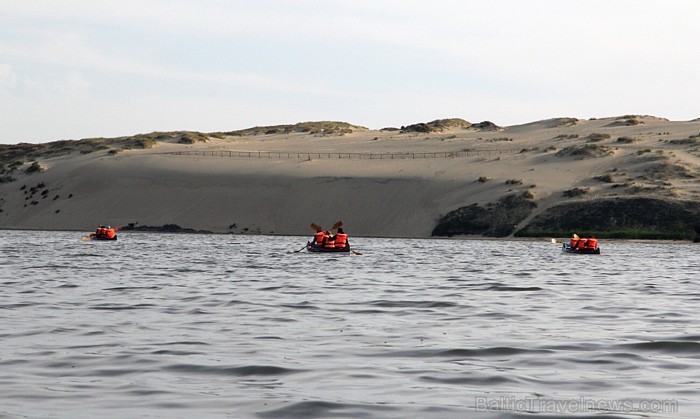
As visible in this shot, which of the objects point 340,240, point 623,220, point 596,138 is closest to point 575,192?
point 623,220

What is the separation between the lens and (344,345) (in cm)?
1823

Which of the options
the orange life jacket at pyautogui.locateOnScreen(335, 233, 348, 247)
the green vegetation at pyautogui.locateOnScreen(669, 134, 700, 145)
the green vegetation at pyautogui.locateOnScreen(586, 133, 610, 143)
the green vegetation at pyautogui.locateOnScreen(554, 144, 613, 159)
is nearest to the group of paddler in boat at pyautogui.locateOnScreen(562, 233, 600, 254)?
the orange life jacket at pyautogui.locateOnScreen(335, 233, 348, 247)

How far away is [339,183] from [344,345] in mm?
88161

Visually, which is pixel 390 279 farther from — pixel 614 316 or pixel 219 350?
pixel 219 350

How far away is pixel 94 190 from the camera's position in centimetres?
11356

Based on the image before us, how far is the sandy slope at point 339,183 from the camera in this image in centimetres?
9588

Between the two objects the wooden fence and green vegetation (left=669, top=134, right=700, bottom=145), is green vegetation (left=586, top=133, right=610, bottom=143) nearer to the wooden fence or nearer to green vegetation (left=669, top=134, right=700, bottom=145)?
green vegetation (left=669, top=134, right=700, bottom=145)

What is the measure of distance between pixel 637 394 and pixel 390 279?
21.8 metres

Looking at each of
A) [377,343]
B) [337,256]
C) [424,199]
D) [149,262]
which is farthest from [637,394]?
[424,199]

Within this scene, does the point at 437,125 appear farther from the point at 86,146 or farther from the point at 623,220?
the point at 623,220

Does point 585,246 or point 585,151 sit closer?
point 585,246

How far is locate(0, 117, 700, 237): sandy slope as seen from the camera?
95.9 meters

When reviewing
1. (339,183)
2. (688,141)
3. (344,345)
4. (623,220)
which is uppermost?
(688,141)

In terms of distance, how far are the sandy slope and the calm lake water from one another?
59.1m
